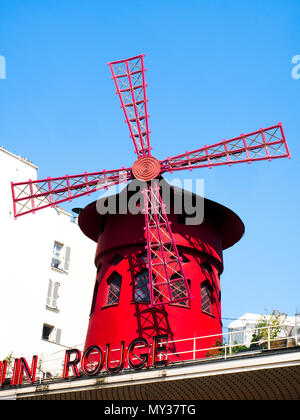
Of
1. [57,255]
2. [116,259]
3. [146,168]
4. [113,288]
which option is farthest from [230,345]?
[57,255]

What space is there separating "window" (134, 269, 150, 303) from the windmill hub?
2.75 m

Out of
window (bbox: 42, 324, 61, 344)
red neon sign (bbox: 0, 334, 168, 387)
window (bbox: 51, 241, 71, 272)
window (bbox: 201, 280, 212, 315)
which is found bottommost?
red neon sign (bbox: 0, 334, 168, 387)

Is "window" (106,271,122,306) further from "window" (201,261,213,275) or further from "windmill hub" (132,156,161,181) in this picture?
"windmill hub" (132,156,161,181)

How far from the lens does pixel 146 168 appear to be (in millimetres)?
18562

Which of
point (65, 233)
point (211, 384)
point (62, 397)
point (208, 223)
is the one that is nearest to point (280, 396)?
point (211, 384)

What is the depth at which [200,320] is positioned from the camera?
1820cm

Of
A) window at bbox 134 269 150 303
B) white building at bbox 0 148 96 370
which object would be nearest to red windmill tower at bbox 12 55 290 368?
window at bbox 134 269 150 303

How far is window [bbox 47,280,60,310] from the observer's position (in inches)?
1056

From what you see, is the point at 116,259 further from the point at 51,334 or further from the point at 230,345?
the point at 51,334

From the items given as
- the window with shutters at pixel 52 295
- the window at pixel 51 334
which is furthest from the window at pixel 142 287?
the window at pixel 51 334

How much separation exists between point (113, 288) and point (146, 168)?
3723mm

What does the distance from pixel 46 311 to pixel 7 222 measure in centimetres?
405
